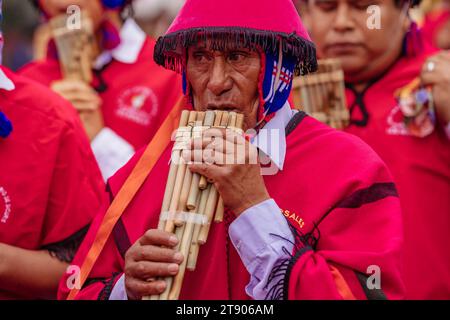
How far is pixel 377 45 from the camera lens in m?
5.88

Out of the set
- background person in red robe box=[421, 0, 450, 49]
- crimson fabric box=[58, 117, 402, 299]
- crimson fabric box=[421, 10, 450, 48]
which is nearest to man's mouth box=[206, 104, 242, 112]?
crimson fabric box=[58, 117, 402, 299]

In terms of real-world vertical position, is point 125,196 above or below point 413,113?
below

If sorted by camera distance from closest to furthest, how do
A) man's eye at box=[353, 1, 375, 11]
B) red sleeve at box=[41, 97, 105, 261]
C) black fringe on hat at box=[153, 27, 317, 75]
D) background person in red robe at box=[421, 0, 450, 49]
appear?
black fringe on hat at box=[153, 27, 317, 75] → red sleeve at box=[41, 97, 105, 261] → man's eye at box=[353, 1, 375, 11] → background person in red robe at box=[421, 0, 450, 49]

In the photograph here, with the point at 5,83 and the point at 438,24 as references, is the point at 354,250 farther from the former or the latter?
the point at 438,24

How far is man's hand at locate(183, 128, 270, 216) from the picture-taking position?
12.2 feet

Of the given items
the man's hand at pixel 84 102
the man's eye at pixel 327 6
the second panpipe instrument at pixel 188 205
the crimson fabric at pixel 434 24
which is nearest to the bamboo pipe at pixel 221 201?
the second panpipe instrument at pixel 188 205

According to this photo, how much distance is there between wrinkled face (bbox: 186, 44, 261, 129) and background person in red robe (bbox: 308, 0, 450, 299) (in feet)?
5.72

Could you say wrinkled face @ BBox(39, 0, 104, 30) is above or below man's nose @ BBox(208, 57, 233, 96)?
above

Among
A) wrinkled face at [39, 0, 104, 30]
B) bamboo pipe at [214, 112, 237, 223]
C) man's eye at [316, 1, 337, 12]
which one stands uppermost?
wrinkled face at [39, 0, 104, 30]

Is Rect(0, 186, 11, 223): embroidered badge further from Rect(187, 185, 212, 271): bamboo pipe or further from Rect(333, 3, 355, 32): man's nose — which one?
Rect(333, 3, 355, 32): man's nose

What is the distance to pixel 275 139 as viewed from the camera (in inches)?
159

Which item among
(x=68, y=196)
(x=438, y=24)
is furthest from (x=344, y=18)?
(x=438, y=24)

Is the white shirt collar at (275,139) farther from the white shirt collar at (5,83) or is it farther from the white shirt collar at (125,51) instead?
the white shirt collar at (125,51)

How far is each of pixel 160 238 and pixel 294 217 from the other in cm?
52
